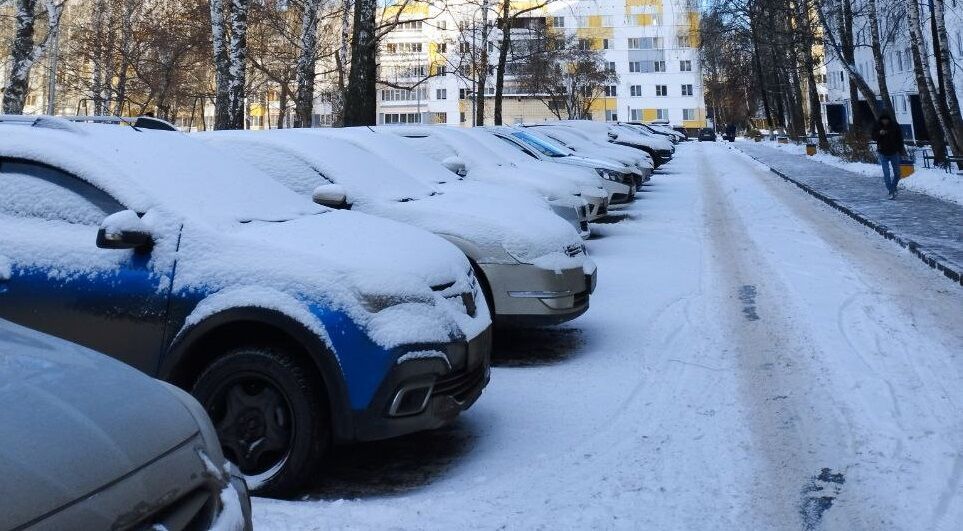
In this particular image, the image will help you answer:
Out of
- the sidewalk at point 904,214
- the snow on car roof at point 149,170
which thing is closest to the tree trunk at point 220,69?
the sidewalk at point 904,214

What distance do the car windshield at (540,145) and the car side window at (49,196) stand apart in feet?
42.8

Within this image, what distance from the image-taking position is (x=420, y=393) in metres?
4.26

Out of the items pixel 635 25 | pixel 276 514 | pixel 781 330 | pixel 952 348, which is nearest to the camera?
pixel 276 514

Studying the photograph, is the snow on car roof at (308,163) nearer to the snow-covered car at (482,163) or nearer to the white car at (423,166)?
the white car at (423,166)

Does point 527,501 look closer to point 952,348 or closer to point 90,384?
point 90,384

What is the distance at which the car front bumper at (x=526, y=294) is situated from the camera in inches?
261

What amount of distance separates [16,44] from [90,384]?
16278mm

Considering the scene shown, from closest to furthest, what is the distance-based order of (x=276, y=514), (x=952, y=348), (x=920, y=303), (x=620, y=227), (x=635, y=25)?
(x=276, y=514) < (x=952, y=348) < (x=920, y=303) < (x=620, y=227) < (x=635, y=25)

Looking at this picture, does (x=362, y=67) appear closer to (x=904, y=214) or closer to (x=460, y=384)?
(x=904, y=214)

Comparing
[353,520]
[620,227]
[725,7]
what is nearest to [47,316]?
[353,520]

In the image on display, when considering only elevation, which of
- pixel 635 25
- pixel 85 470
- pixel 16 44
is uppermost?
pixel 635 25

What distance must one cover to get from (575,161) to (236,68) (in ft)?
25.6

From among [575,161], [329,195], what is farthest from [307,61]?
[329,195]

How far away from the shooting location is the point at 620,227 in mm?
16078
